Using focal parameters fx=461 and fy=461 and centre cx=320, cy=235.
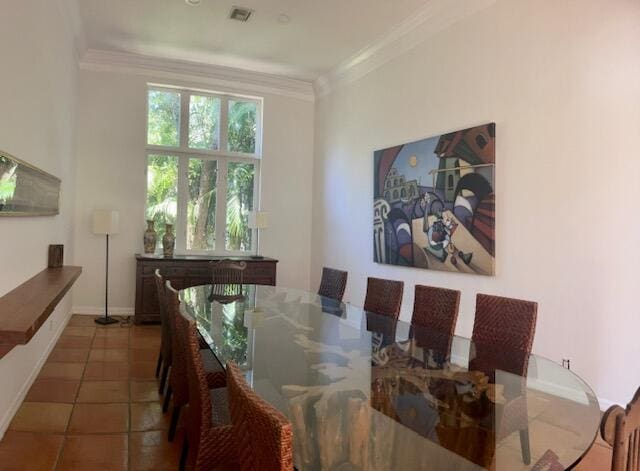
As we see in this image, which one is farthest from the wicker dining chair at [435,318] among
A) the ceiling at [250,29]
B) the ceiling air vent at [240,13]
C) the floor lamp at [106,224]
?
the floor lamp at [106,224]

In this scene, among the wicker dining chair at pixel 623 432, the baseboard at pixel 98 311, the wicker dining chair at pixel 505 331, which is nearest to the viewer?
the wicker dining chair at pixel 623 432

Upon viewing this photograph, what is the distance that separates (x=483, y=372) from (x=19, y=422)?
112 inches

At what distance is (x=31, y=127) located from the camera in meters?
3.35

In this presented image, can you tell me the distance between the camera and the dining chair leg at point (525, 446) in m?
1.41

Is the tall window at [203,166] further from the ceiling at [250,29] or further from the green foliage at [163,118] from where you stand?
the ceiling at [250,29]

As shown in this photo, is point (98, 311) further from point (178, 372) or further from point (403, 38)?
point (403, 38)

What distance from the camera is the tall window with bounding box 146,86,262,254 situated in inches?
262

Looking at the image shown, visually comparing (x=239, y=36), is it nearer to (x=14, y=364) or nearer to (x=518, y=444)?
(x=14, y=364)

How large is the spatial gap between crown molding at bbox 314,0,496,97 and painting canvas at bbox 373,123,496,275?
1134mm

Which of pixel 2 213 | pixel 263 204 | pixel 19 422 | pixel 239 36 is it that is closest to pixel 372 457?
pixel 2 213

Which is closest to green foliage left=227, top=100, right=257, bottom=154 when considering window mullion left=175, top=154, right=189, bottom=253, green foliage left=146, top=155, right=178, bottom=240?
window mullion left=175, top=154, right=189, bottom=253

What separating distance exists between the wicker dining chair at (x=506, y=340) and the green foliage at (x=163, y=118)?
5327 millimetres

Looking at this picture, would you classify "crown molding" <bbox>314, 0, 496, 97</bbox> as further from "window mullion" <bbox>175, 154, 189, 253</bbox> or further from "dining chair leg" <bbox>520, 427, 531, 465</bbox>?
"dining chair leg" <bbox>520, 427, 531, 465</bbox>

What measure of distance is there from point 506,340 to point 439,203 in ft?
7.06
